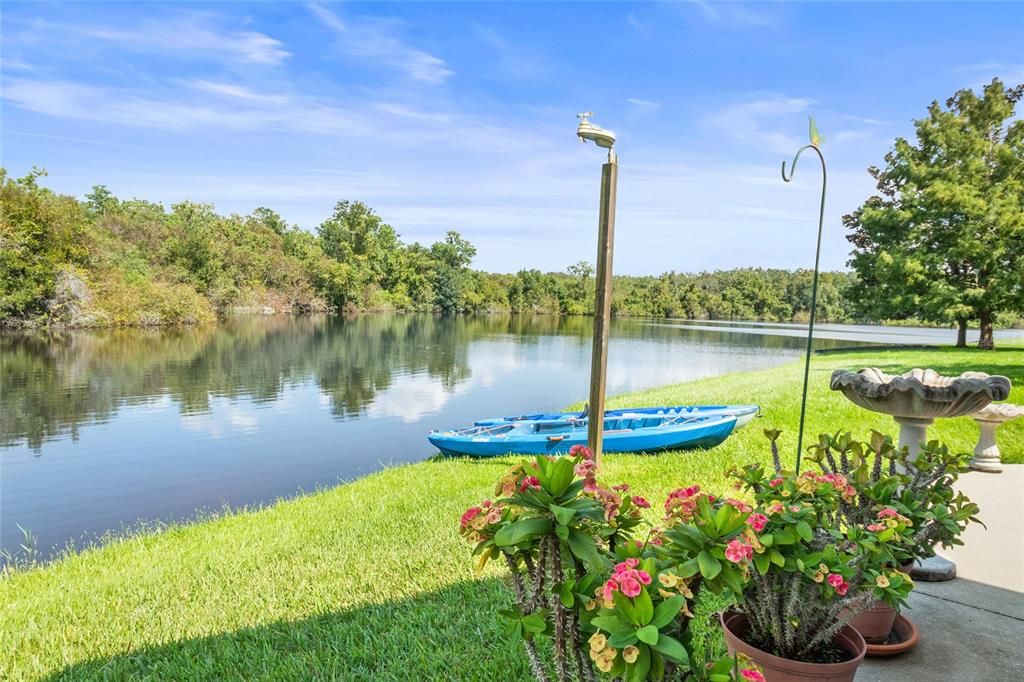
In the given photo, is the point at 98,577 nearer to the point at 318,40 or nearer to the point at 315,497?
the point at 315,497

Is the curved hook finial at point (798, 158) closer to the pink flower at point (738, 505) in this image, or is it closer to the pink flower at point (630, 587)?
the pink flower at point (738, 505)

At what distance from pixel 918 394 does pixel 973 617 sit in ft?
3.58

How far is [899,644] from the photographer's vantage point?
2.09 metres

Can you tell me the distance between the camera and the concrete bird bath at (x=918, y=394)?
2865 mm

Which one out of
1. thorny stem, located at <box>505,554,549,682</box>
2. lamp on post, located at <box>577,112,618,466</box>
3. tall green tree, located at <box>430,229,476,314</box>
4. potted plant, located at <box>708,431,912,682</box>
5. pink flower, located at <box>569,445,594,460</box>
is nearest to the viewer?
thorny stem, located at <box>505,554,549,682</box>

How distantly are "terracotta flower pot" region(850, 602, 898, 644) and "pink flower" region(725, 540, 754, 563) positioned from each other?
142 cm

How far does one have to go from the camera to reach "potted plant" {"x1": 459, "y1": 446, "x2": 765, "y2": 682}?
39.1 inches

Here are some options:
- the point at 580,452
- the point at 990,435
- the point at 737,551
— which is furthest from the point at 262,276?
the point at 737,551

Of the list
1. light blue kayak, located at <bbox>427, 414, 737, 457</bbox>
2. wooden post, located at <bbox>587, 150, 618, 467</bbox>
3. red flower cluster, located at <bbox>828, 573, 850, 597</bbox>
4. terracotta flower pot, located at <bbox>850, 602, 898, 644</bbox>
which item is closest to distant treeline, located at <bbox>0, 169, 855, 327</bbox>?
light blue kayak, located at <bbox>427, 414, 737, 457</bbox>

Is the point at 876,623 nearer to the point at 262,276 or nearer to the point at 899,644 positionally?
the point at 899,644

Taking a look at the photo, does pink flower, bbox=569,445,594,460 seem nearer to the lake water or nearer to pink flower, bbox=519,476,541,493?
pink flower, bbox=519,476,541,493

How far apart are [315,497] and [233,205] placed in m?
59.5

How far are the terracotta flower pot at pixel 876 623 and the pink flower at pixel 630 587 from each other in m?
1.71

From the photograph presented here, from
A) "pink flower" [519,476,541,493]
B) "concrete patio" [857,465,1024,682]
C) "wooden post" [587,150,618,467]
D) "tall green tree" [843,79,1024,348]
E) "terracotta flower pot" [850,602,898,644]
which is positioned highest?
"tall green tree" [843,79,1024,348]
